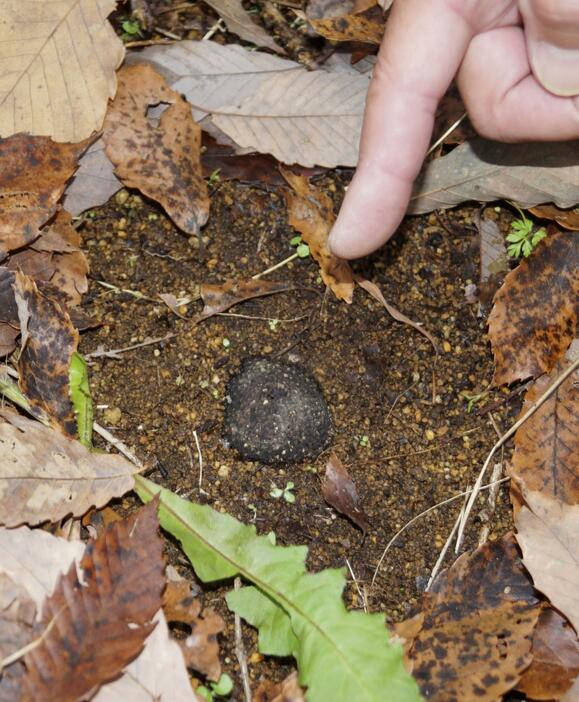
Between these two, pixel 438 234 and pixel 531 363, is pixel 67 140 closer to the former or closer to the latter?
pixel 438 234

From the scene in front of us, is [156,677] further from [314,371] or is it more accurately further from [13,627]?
[314,371]

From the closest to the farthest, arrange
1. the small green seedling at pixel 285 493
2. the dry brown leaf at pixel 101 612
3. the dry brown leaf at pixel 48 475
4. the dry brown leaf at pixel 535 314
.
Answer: the dry brown leaf at pixel 101 612 < the dry brown leaf at pixel 48 475 < the small green seedling at pixel 285 493 < the dry brown leaf at pixel 535 314

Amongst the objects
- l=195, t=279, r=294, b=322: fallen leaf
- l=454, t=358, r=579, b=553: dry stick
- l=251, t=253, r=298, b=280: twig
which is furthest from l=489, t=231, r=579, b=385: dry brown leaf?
l=195, t=279, r=294, b=322: fallen leaf

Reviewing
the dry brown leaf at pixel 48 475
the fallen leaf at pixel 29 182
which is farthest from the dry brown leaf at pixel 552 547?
the fallen leaf at pixel 29 182

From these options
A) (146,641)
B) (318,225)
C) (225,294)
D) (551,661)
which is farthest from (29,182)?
(551,661)

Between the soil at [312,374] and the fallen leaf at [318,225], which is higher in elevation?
the fallen leaf at [318,225]

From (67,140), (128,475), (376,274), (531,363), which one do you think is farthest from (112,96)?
(531,363)

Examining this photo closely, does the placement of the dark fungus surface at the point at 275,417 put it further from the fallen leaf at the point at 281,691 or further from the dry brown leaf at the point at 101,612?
the fallen leaf at the point at 281,691
